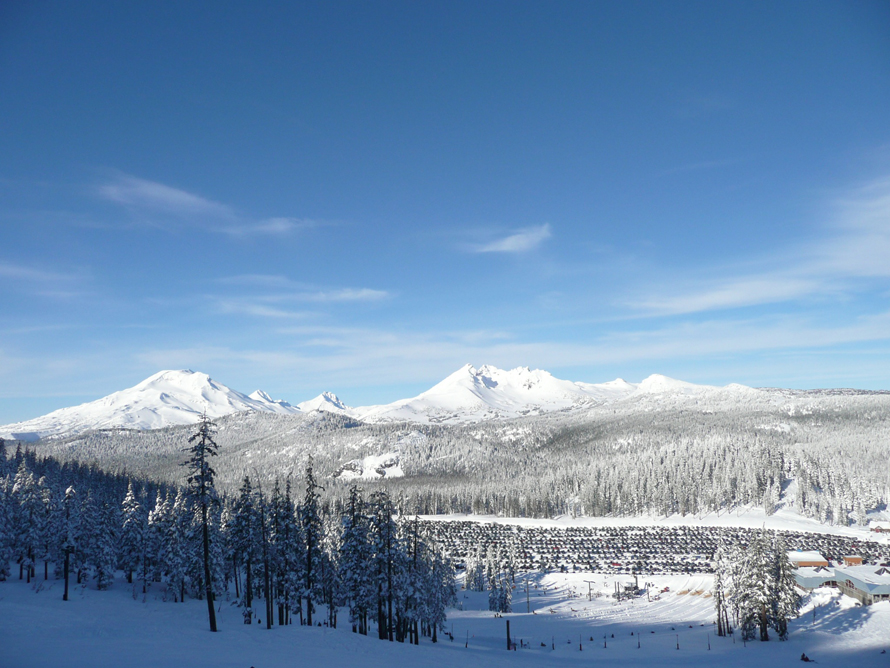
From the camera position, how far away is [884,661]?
125ft

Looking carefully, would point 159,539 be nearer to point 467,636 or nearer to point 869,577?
point 467,636

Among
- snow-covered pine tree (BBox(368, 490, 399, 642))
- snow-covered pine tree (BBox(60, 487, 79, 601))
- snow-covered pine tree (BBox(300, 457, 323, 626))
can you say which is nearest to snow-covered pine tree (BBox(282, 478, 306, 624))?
snow-covered pine tree (BBox(300, 457, 323, 626))

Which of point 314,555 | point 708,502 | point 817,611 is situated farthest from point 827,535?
point 314,555

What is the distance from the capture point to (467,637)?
52.4 meters

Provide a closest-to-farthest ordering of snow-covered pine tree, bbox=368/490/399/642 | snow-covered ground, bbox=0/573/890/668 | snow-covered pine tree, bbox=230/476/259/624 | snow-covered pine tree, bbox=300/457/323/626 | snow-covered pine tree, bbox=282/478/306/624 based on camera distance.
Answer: snow-covered ground, bbox=0/573/890/668
snow-covered pine tree, bbox=368/490/399/642
snow-covered pine tree, bbox=300/457/323/626
snow-covered pine tree, bbox=282/478/306/624
snow-covered pine tree, bbox=230/476/259/624

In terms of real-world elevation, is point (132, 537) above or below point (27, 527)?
below

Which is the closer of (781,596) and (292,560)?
(292,560)

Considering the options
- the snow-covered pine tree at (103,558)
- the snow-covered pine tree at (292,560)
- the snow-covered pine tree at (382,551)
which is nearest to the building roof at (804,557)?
the snow-covered pine tree at (382,551)

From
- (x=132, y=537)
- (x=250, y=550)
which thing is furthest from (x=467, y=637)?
(x=132, y=537)

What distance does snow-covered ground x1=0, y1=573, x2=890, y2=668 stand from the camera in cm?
2117

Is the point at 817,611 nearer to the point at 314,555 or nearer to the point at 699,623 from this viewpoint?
the point at 699,623

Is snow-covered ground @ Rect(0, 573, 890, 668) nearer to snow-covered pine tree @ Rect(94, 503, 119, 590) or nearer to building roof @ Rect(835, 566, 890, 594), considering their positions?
snow-covered pine tree @ Rect(94, 503, 119, 590)

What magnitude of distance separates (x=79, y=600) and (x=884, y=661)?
6415cm

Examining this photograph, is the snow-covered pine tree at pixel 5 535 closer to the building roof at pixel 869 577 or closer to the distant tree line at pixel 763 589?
the distant tree line at pixel 763 589
